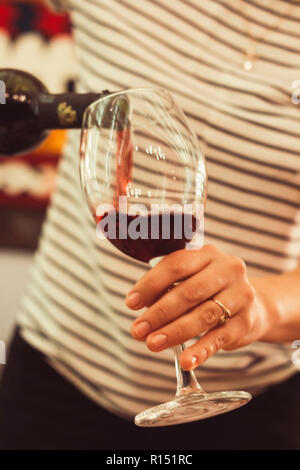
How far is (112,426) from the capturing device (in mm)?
896

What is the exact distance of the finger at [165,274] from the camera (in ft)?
1.65

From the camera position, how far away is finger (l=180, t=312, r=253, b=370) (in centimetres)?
50

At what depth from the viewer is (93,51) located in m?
0.88

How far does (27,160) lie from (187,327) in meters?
1.56

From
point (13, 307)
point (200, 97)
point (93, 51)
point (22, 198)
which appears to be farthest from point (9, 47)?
point (200, 97)

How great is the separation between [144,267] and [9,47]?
131 cm

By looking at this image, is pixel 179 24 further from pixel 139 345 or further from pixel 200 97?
pixel 139 345

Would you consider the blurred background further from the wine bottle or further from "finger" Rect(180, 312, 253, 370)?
"finger" Rect(180, 312, 253, 370)

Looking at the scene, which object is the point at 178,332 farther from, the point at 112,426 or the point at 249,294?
the point at 112,426

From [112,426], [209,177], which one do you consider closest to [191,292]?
[209,177]
